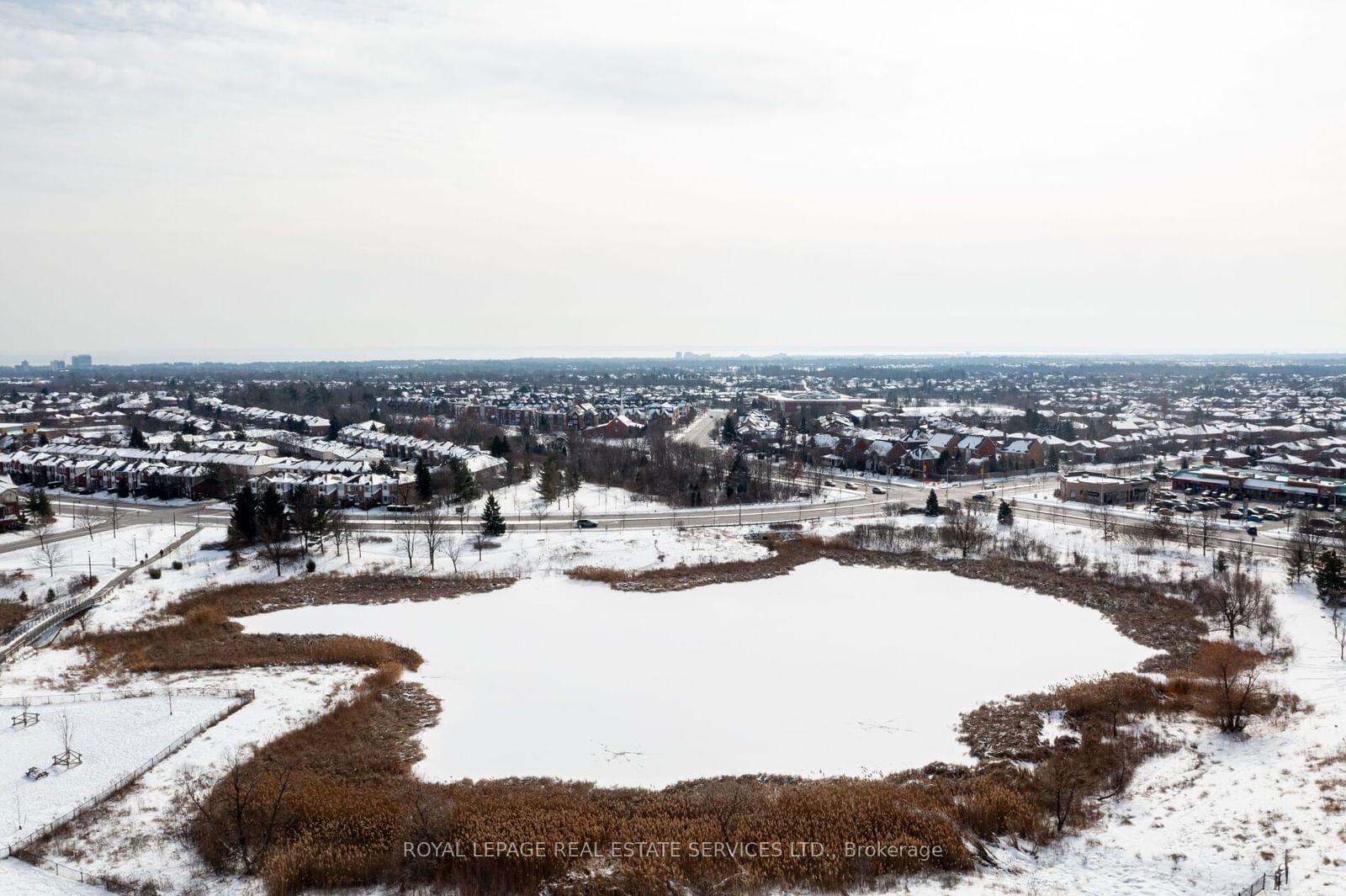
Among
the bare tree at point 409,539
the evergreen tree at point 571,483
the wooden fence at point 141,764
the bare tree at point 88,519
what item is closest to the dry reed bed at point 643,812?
the wooden fence at point 141,764

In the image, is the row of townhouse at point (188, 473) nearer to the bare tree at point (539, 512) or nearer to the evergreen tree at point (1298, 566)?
the bare tree at point (539, 512)

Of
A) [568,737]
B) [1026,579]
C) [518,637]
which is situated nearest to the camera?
[568,737]

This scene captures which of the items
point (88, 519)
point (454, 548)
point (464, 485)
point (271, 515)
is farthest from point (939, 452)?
point (88, 519)

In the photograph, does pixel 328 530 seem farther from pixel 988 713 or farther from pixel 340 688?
pixel 988 713

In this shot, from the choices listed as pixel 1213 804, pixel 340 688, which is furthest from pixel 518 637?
pixel 1213 804

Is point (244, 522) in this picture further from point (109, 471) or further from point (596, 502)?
point (109, 471)

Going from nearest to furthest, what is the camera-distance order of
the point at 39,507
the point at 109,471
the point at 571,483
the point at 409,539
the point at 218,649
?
Result: the point at 218,649 → the point at 409,539 → the point at 39,507 → the point at 571,483 → the point at 109,471
